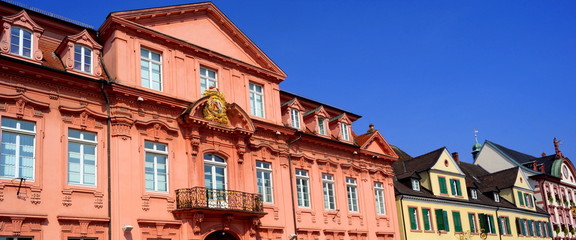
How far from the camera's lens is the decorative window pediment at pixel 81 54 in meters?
24.1

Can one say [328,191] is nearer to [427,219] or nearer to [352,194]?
[352,194]

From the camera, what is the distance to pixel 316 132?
35.7m

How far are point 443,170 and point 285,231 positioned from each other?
21.7 meters

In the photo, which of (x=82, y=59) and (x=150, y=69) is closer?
(x=82, y=59)

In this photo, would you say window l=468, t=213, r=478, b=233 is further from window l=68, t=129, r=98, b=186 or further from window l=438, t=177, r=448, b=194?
window l=68, t=129, r=98, b=186

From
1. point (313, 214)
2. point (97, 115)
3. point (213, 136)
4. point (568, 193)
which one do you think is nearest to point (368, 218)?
point (313, 214)

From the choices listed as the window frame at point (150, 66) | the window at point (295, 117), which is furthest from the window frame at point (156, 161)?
the window at point (295, 117)

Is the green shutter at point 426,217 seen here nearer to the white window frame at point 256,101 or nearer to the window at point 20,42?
the white window frame at point 256,101

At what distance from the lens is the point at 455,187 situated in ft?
160

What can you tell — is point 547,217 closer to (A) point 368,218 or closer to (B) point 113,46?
(A) point 368,218

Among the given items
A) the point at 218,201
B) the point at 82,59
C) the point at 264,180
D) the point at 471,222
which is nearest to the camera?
the point at 82,59

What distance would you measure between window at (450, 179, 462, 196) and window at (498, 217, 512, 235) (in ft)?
21.0

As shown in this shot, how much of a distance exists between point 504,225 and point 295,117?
91.0 ft

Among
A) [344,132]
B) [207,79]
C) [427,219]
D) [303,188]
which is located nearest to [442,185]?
[427,219]
